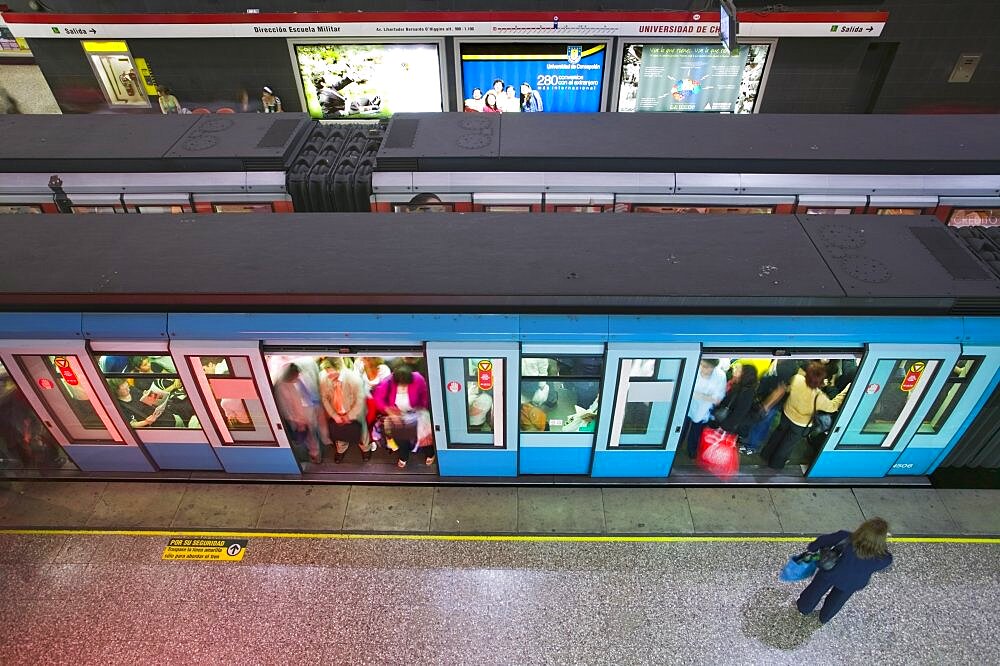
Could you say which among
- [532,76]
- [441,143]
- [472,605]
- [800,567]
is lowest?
[472,605]

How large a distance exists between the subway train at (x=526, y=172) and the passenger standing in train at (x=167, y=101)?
17.8ft

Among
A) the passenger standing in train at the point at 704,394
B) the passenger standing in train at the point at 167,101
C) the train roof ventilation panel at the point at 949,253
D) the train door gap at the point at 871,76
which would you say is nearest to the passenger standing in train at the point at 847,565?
the passenger standing in train at the point at 704,394

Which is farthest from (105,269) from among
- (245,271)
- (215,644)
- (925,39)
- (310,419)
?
(925,39)

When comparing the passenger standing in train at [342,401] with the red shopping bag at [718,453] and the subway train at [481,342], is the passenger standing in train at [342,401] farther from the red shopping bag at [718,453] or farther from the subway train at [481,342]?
the red shopping bag at [718,453]

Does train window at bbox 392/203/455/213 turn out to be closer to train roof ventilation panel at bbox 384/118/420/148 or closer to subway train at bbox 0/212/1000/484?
train roof ventilation panel at bbox 384/118/420/148

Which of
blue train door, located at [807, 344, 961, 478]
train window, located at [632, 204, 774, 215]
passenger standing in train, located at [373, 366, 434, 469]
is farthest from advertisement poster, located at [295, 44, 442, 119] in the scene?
blue train door, located at [807, 344, 961, 478]

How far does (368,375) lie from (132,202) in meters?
4.84

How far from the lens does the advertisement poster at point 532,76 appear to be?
13.2m

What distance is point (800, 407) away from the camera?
21.6 ft

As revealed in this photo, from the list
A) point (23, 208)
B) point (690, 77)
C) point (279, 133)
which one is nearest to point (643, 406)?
point (279, 133)

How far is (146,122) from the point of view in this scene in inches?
371

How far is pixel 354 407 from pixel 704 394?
3.94 m

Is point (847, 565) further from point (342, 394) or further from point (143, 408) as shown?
point (143, 408)

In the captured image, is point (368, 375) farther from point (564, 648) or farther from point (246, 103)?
point (246, 103)
